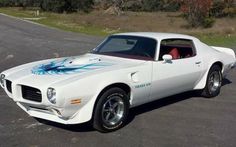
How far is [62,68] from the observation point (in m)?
6.11

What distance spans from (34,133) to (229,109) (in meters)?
3.55

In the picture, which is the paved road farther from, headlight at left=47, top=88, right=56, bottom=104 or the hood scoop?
the hood scoop

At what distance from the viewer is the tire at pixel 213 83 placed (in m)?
8.02

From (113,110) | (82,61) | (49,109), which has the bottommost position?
(113,110)

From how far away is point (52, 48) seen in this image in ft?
56.0

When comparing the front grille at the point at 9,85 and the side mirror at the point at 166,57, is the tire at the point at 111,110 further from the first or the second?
the front grille at the point at 9,85

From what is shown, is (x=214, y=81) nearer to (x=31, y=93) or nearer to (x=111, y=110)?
(x=111, y=110)

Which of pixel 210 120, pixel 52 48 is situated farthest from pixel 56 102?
pixel 52 48

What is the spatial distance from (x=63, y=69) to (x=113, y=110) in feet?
3.16

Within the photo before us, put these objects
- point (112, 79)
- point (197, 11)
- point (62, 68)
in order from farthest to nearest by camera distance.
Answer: point (197, 11) → point (62, 68) → point (112, 79)

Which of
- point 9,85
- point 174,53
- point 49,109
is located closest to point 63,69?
point 49,109

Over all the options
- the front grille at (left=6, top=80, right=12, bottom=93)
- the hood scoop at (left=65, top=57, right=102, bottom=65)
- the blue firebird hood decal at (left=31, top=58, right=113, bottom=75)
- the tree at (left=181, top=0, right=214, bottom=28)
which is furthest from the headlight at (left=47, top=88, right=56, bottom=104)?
the tree at (left=181, top=0, right=214, bottom=28)

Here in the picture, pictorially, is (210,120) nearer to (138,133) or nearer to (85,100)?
(138,133)

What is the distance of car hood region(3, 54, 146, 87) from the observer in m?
5.68
